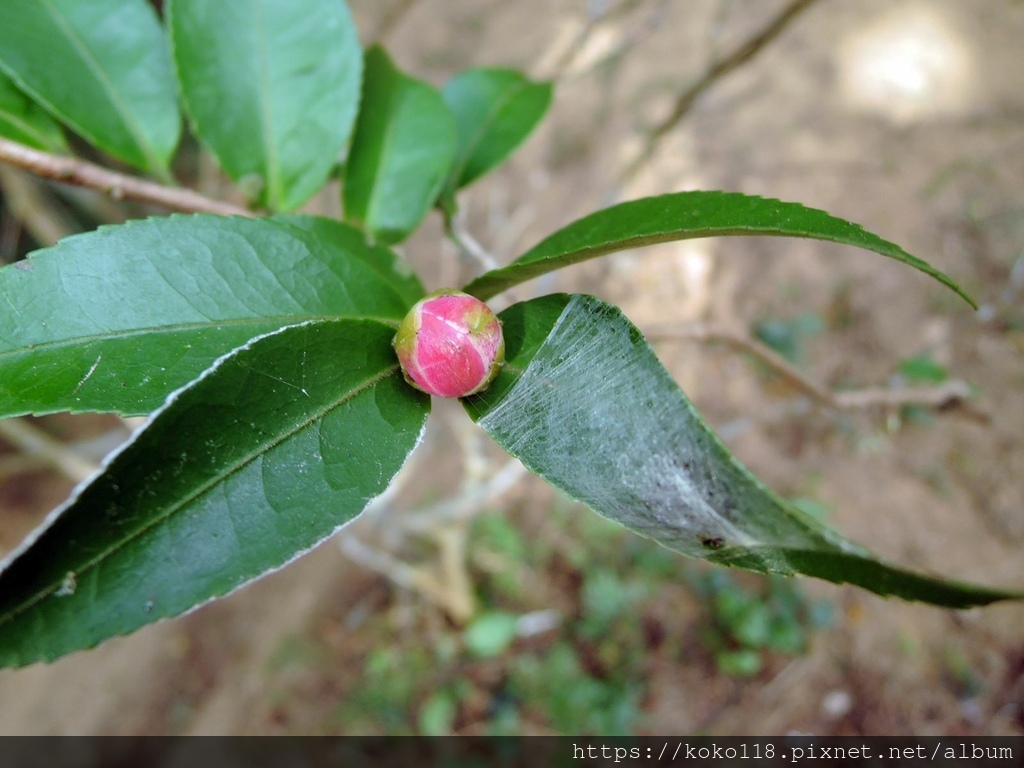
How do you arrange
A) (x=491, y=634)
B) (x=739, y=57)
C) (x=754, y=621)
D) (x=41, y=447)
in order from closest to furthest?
1. (x=739, y=57)
2. (x=41, y=447)
3. (x=754, y=621)
4. (x=491, y=634)

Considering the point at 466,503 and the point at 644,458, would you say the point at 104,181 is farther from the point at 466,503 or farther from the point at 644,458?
the point at 466,503

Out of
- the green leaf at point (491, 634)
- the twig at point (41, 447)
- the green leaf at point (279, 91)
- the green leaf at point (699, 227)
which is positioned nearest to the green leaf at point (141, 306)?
the green leaf at point (699, 227)

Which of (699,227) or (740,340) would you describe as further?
(740,340)

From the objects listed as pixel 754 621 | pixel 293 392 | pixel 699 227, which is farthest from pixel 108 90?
pixel 754 621

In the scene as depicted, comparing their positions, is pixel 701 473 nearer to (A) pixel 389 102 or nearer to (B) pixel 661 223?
(B) pixel 661 223

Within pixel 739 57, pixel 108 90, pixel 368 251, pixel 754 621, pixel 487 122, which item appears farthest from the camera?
pixel 754 621

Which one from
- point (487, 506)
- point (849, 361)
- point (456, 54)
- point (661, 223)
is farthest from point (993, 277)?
point (661, 223)
